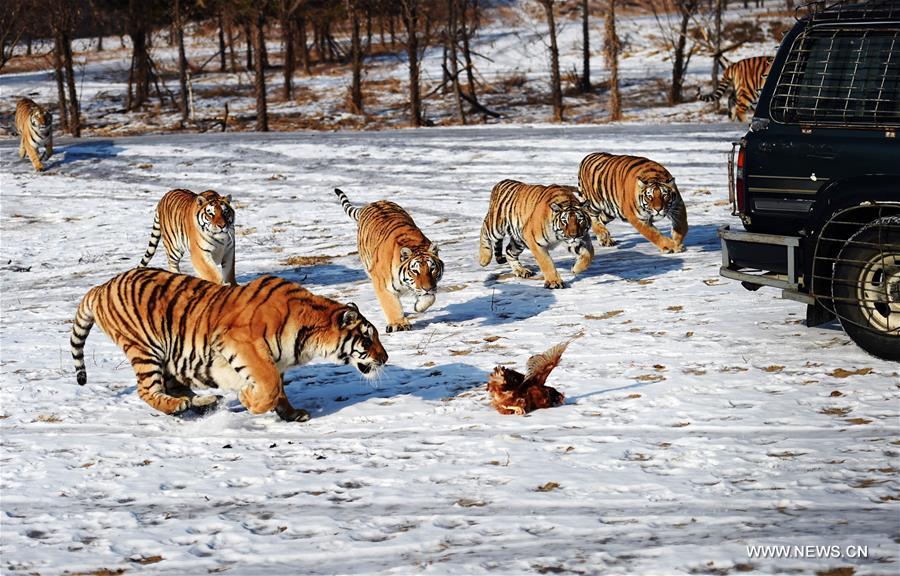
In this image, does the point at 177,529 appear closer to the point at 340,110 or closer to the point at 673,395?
the point at 673,395

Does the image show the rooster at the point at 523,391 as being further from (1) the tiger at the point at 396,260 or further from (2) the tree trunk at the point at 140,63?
(2) the tree trunk at the point at 140,63

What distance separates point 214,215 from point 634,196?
172 inches

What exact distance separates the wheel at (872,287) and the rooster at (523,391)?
1.90 meters

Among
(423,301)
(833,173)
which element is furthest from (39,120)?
(833,173)

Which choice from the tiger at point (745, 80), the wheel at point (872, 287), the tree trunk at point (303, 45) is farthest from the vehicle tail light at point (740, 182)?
the tree trunk at point (303, 45)

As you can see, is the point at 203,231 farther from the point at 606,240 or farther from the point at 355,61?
the point at 355,61

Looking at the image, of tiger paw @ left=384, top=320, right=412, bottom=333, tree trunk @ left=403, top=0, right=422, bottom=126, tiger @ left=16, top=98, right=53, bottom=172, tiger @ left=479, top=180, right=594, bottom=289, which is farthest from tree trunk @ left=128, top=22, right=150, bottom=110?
tiger paw @ left=384, top=320, right=412, bottom=333

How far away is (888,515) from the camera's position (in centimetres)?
510

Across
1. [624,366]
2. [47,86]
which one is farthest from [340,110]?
[624,366]

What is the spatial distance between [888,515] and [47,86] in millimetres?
43419

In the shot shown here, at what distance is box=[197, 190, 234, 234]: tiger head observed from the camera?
11.2 m

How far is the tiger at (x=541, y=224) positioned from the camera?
10.6m

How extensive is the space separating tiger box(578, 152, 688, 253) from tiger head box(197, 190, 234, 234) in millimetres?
3675

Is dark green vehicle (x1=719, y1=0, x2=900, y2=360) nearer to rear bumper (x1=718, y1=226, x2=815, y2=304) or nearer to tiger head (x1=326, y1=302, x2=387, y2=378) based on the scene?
rear bumper (x1=718, y1=226, x2=815, y2=304)
